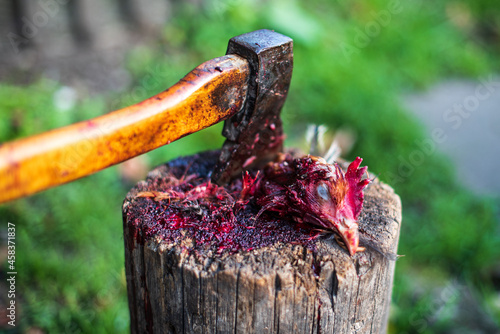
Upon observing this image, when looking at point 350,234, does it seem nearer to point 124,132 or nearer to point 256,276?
point 256,276

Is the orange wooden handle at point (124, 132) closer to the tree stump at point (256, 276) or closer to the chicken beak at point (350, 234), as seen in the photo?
the tree stump at point (256, 276)

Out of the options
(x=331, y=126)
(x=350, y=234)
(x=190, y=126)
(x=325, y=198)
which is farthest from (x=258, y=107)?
(x=331, y=126)

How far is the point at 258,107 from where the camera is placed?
1507 mm

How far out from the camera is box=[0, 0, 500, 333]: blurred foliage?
2.63 meters

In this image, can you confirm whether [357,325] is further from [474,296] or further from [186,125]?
[474,296]

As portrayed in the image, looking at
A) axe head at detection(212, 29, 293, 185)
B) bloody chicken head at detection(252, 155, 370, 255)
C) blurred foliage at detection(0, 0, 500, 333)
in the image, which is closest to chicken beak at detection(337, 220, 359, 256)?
bloody chicken head at detection(252, 155, 370, 255)

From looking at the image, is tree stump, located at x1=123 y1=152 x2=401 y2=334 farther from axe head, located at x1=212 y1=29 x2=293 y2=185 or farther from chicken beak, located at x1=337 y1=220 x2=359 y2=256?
axe head, located at x1=212 y1=29 x2=293 y2=185

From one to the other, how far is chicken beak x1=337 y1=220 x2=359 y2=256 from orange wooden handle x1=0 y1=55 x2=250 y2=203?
474 mm

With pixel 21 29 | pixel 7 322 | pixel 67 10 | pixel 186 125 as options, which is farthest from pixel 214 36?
pixel 186 125

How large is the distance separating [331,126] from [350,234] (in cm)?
275

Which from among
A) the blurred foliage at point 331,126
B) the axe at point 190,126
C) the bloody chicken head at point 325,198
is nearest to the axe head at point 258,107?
the axe at point 190,126

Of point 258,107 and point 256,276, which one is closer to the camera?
point 256,276

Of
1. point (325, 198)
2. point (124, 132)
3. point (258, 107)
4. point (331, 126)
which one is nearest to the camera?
point (124, 132)

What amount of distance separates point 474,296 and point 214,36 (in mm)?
3126
